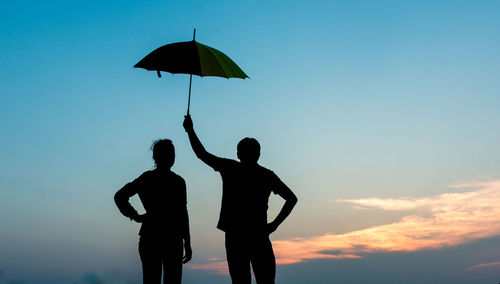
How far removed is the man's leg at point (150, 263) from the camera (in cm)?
621

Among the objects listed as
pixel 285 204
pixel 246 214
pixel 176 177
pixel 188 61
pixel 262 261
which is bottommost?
pixel 262 261

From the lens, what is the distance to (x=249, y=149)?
642 cm

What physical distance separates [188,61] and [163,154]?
6.39 feet

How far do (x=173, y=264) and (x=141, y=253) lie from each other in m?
0.36

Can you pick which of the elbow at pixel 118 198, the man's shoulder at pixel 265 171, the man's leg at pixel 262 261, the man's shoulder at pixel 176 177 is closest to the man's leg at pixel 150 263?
the elbow at pixel 118 198

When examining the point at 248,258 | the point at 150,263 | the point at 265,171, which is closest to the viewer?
the point at 150,263

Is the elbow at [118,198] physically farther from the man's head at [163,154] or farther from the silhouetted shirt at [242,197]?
the silhouetted shirt at [242,197]

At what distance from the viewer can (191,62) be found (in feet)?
25.8

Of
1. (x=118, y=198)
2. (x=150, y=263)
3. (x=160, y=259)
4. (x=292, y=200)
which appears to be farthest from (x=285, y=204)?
(x=118, y=198)

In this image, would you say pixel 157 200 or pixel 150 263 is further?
pixel 157 200

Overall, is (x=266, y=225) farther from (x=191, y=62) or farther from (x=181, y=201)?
(x=191, y=62)

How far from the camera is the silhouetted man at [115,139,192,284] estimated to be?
6.28 m

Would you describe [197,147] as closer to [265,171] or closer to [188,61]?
[265,171]

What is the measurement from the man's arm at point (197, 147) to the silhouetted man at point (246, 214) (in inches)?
0.5
